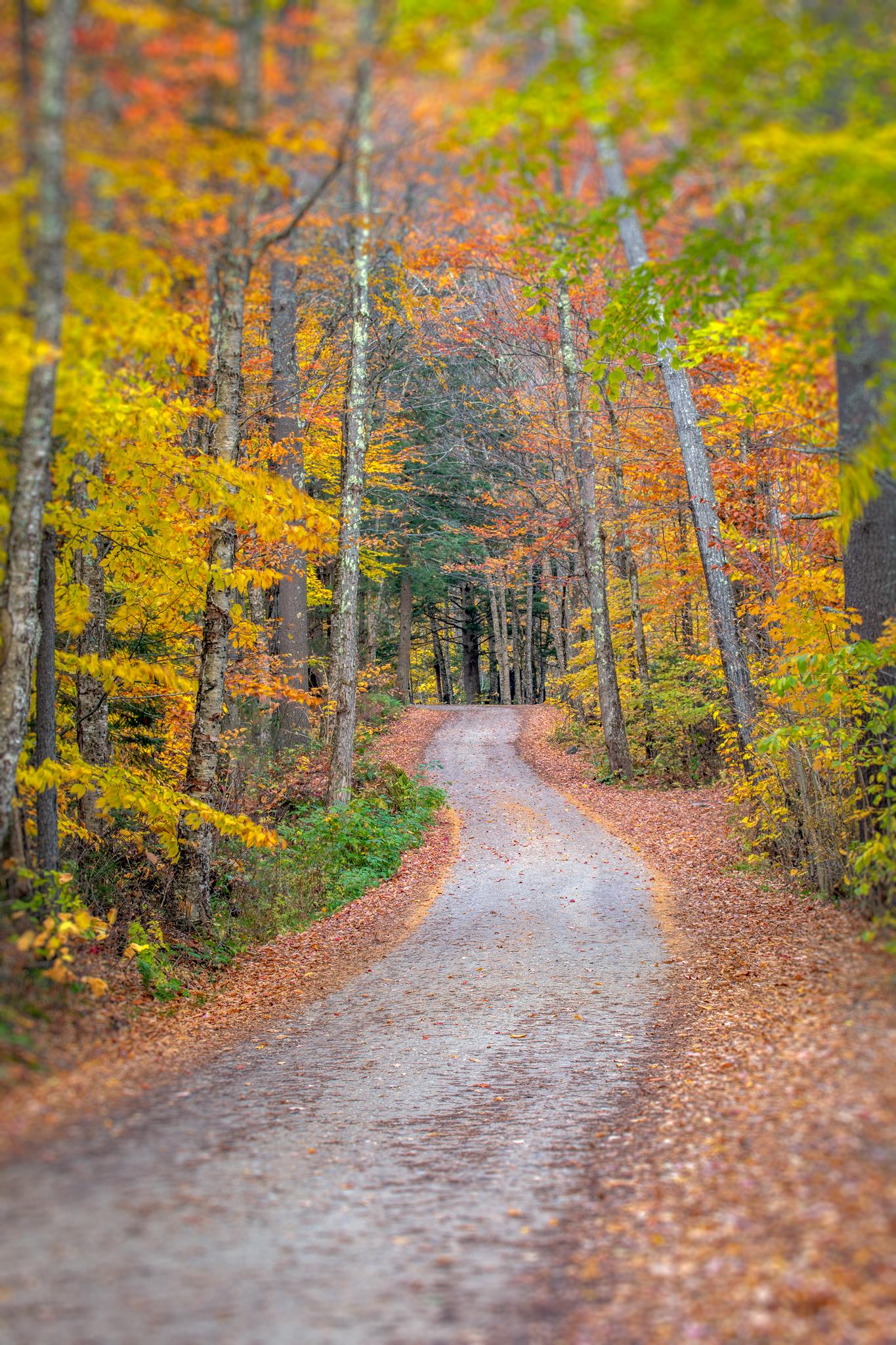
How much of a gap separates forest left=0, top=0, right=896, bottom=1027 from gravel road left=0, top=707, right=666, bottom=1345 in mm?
1401

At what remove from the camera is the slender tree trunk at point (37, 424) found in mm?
4258

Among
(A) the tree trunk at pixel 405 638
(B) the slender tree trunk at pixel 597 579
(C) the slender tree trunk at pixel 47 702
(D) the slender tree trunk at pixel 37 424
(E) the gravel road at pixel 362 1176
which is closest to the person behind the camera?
(E) the gravel road at pixel 362 1176

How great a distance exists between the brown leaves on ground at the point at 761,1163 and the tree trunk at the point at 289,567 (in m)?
9.73

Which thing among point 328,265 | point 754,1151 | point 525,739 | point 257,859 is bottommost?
point 754,1151

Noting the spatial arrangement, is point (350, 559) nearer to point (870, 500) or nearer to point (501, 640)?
point (870, 500)

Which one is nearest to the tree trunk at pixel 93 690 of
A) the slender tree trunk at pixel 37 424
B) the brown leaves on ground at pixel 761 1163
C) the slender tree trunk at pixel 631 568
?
the slender tree trunk at pixel 37 424

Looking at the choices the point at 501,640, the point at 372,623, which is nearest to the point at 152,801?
the point at 372,623

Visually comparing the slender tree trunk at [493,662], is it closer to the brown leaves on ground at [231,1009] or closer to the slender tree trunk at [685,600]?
the slender tree trunk at [685,600]

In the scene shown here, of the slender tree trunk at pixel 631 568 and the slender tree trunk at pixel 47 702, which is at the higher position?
the slender tree trunk at pixel 631 568

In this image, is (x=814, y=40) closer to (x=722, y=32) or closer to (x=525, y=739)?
(x=722, y=32)

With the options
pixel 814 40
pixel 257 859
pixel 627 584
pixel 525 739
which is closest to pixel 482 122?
pixel 814 40

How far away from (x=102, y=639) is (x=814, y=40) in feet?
24.3

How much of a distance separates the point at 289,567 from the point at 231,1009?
10601 millimetres

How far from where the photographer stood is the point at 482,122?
15.2 ft
